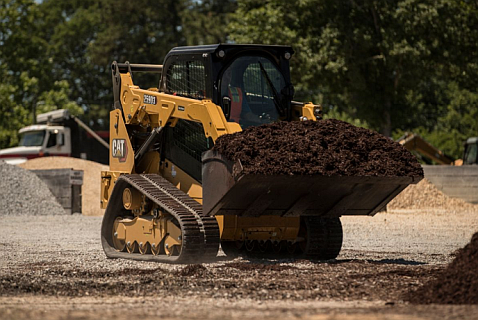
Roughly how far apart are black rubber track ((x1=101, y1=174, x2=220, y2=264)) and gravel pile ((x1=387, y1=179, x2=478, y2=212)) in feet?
46.9

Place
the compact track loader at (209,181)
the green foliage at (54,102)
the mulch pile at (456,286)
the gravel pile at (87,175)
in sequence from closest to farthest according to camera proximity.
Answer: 1. the mulch pile at (456,286)
2. the compact track loader at (209,181)
3. the gravel pile at (87,175)
4. the green foliage at (54,102)

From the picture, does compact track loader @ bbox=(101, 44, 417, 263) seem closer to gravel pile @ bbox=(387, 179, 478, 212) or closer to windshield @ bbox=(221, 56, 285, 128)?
windshield @ bbox=(221, 56, 285, 128)

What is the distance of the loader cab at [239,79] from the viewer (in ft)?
40.5

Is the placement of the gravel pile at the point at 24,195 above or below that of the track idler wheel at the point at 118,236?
below

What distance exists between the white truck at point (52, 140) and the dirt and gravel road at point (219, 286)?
21.6 meters

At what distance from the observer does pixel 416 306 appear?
768cm

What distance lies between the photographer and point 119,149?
46.7 feet

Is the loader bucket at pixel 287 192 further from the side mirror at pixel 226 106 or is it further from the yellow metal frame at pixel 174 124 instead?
the side mirror at pixel 226 106

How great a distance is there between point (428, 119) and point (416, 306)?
5751cm

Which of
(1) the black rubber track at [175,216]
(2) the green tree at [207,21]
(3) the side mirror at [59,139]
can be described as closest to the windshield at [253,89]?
(1) the black rubber track at [175,216]

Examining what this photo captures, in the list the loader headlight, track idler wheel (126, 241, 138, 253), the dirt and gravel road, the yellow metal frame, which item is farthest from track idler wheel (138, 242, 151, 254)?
the loader headlight

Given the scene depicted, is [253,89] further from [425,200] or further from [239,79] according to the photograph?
[425,200]

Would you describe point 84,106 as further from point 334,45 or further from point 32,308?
point 32,308

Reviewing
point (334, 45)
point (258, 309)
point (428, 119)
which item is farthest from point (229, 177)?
point (428, 119)
